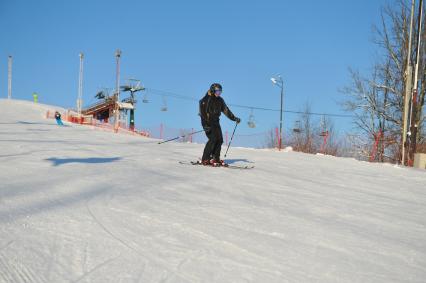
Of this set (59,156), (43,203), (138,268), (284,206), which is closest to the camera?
(138,268)

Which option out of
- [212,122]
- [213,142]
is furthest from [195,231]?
[212,122]

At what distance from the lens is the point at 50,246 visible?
2.85 metres

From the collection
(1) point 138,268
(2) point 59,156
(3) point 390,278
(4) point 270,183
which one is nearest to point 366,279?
(3) point 390,278

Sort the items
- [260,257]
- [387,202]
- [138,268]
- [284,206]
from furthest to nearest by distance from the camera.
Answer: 1. [387,202]
2. [284,206]
3. [260,257]
4. [138,268]

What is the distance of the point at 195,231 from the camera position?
345 centimetres

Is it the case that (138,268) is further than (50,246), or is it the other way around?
(50,246)

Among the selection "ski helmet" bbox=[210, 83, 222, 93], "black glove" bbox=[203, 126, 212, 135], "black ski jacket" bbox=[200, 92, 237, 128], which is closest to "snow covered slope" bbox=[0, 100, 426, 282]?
"black glove" bbox=[203, 126, 212, 135]

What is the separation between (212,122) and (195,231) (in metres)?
5.84

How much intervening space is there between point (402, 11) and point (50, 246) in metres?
27.1

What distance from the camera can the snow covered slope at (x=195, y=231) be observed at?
264cm

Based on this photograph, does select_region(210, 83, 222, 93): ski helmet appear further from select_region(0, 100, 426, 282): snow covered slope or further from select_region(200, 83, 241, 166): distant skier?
select_region(0, 100, 426, 282): snow covered slope

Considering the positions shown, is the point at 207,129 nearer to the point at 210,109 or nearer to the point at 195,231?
the point at 210,109

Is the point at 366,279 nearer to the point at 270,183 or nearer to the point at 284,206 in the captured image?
the point at 284,206

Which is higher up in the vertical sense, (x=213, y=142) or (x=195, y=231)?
(x=213, y=142)
